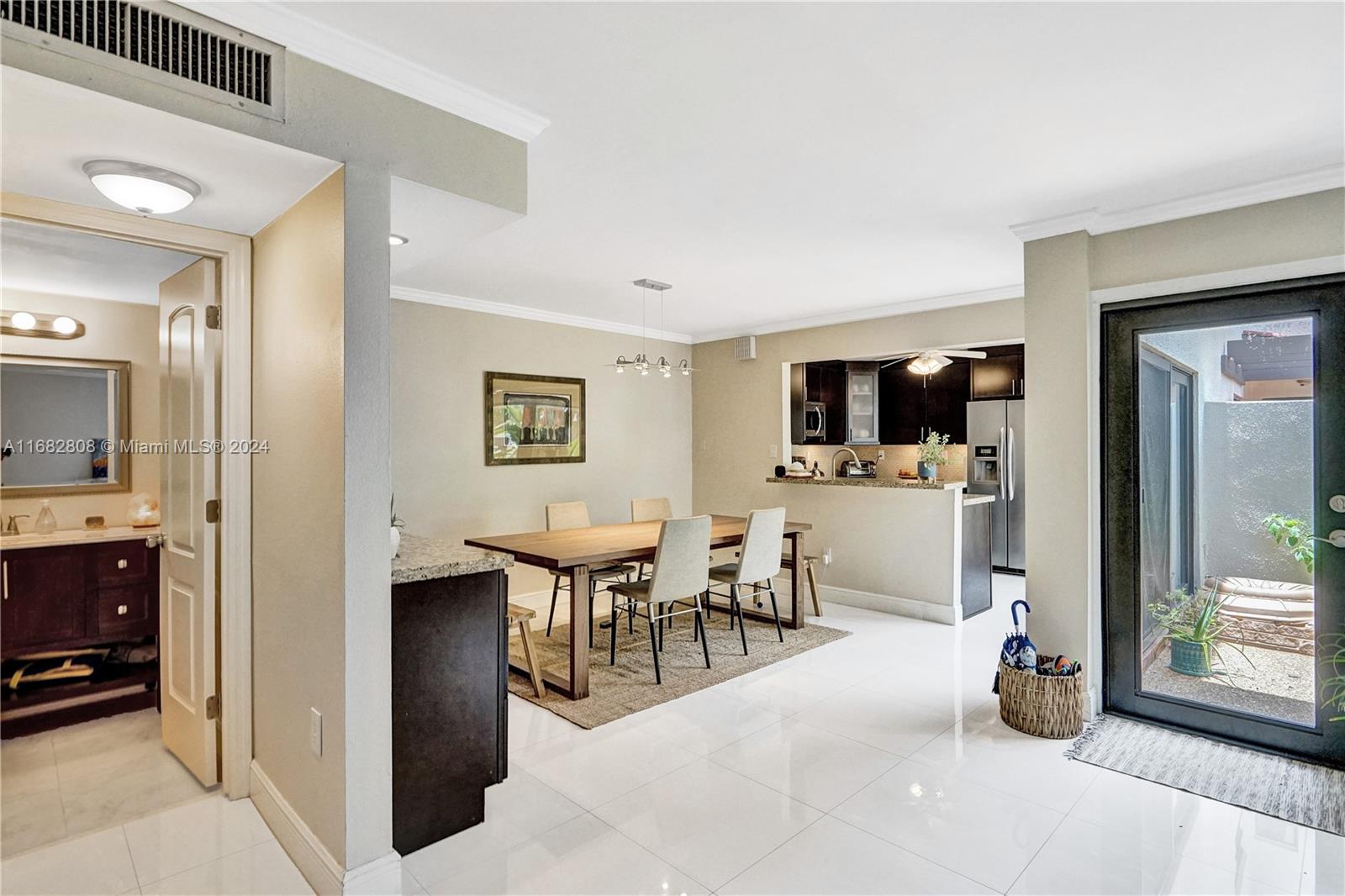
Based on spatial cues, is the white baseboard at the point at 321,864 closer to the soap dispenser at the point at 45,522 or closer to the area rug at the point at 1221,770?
the soap dispenser at the point at 45,522

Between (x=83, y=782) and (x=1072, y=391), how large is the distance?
4618mm

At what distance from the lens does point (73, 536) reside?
3.38 meters

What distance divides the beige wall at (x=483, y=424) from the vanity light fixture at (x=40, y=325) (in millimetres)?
1660

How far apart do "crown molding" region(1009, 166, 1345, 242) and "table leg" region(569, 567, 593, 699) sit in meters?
2.89

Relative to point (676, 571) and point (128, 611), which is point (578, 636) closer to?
point (676, 571)

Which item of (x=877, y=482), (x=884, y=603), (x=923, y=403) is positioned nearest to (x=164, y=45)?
(x=877, y=482)

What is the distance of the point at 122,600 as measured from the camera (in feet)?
11.5

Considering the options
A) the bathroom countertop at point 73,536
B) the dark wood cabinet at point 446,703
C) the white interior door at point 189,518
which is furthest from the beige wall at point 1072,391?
the bathroom countertop at point 73,536

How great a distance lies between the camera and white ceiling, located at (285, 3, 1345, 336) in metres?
1.79

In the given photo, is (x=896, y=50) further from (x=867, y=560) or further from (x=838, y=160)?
(x=867, y=560)

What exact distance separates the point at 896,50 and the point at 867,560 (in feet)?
14.2

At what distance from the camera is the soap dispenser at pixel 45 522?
3506 mm

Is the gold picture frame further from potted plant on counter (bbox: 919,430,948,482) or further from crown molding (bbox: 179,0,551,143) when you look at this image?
crown molding (bbox: 179,0,551,143)

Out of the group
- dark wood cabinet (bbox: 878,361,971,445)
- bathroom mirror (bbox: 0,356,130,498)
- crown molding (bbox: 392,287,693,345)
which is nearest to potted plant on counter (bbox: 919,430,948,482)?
dark wood cabinet (bbox: 878,361,971,445)
